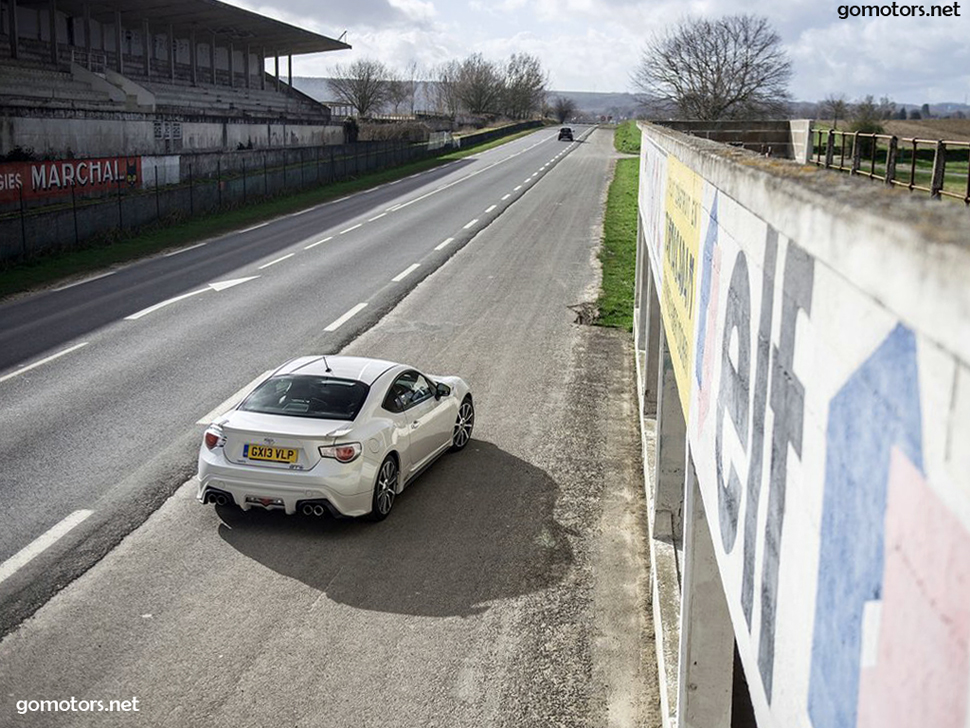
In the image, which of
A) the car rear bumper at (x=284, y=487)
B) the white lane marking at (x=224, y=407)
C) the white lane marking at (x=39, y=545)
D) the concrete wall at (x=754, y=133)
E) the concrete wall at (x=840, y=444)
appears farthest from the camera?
the concrete wall at (x=754, y=133)

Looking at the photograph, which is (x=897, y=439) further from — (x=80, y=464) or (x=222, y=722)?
(x=80, y=464)

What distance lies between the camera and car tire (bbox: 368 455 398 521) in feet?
34.4

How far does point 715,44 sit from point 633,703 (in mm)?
83370

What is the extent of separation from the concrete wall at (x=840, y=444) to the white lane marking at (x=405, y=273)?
20896 millimetres

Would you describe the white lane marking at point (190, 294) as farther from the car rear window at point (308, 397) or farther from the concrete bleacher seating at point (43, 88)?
the concrete bleacher seating at point (43, 88)

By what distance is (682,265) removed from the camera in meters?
6.66

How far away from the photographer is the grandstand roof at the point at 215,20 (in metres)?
60.1

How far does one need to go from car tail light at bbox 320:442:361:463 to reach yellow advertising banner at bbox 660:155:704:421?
3.43 metres

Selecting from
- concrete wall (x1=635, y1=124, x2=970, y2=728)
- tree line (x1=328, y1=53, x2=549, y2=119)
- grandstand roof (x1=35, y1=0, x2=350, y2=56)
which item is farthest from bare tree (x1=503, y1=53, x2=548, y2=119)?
concrete wall (x1=635, y1=124, x2=970, y2=728)

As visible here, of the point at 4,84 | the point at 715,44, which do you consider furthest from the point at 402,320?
the point at 715,44

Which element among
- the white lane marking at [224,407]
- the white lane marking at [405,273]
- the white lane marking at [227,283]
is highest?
the white lane marking at [405,273]

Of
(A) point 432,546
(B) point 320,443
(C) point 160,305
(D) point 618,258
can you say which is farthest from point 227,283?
(A) point 432,546

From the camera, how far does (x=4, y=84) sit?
45.5m

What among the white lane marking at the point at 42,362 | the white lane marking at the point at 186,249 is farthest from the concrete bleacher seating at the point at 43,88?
the white lane marking at the point at 42,362
